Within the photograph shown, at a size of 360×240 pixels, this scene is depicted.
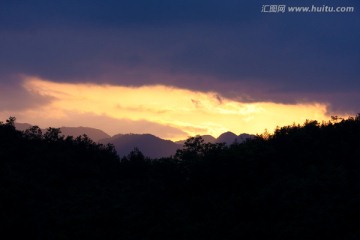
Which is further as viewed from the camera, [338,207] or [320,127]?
[320,127]

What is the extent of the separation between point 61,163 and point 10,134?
8.74 meters

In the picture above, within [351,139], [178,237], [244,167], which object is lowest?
[178,237]

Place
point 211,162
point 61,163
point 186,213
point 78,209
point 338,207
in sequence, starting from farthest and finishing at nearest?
point 61,163
point 211,162
point 78,209
point 186,213
point 338,207

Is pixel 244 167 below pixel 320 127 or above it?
below

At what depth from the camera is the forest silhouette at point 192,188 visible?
39719 millimetres

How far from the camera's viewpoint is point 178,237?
4075cm

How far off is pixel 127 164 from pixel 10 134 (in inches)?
530

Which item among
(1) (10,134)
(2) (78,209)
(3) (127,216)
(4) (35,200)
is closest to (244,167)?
(3) (127,216)

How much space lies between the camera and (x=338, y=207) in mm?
37562

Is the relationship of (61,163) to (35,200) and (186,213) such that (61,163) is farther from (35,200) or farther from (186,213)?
(186,213)

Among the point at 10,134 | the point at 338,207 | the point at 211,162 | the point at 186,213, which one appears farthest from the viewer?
the point at 10,134

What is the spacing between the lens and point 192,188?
50.0 m

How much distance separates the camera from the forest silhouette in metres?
39.7

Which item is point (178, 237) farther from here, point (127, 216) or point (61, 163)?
point (61, 163)
